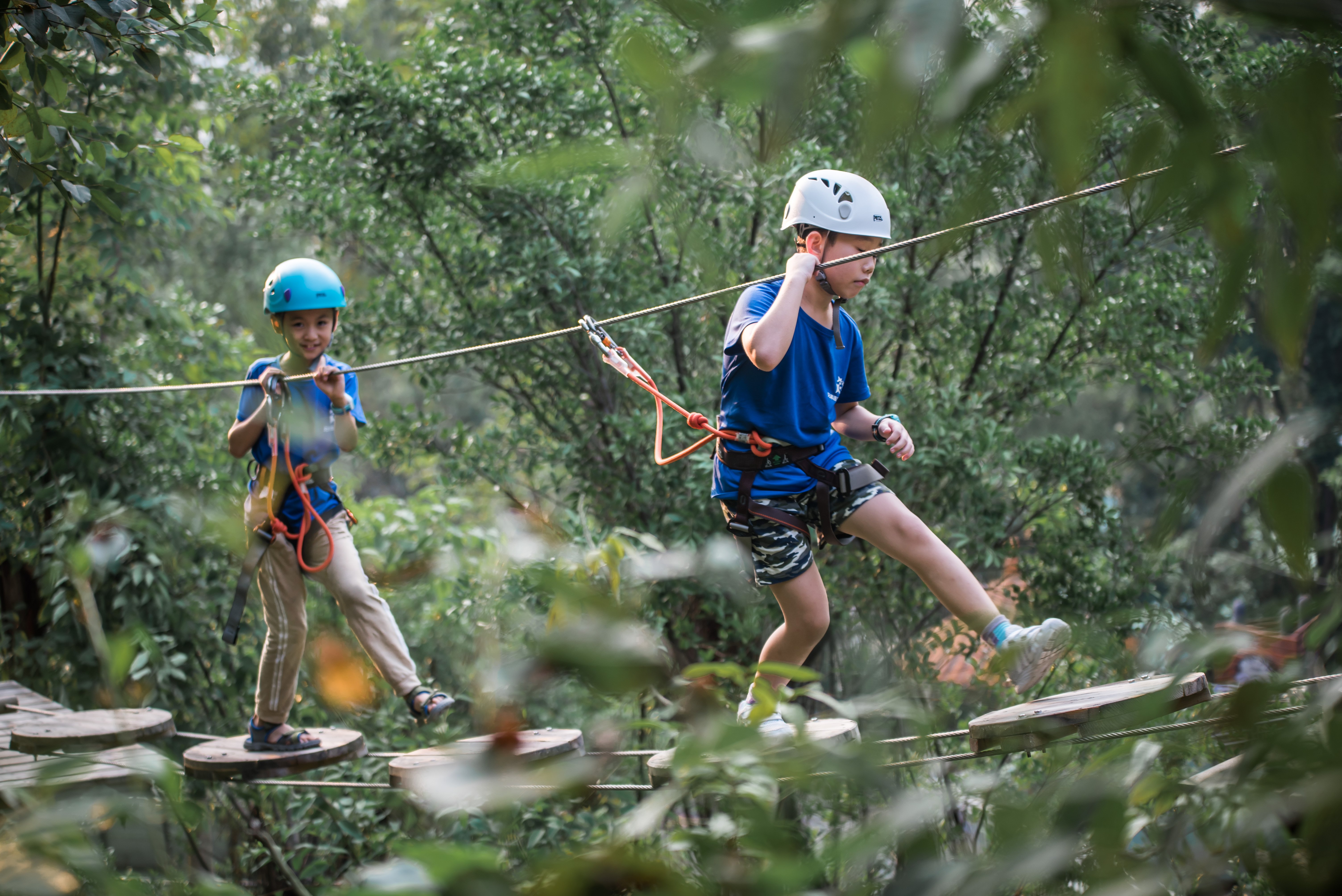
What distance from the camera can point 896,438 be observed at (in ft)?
9.47

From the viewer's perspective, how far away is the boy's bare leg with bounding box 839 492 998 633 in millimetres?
2643

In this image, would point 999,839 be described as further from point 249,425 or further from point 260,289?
point 260,289

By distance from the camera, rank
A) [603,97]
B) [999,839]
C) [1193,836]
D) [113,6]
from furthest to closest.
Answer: [603,97] → [113,6] → [1193,836] → [999,839]

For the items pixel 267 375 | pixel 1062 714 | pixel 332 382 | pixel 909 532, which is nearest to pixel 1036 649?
pixel 1062 714

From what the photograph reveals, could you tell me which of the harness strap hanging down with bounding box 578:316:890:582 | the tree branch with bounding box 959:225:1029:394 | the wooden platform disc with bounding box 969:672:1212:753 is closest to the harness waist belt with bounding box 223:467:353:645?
the harness strap hanging down with bounding box 578:316:890:582

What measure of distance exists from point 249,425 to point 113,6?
122cm

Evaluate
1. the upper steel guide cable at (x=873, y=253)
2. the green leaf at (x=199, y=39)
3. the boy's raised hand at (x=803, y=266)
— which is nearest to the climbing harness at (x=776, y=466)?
the upper steel guide cable at (x=873, y=253)

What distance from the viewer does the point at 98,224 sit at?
5.72m

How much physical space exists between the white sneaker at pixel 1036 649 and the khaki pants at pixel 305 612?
1.78 meters

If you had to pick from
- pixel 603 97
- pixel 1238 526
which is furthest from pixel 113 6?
pixel 1238 526

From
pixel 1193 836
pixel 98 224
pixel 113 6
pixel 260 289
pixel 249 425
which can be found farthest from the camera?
pixel 260 289

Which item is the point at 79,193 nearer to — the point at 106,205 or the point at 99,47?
the point at 106,205

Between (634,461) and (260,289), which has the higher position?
(260,289)

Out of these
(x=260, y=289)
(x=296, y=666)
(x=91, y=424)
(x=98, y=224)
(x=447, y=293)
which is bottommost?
(x=296, y=666)
